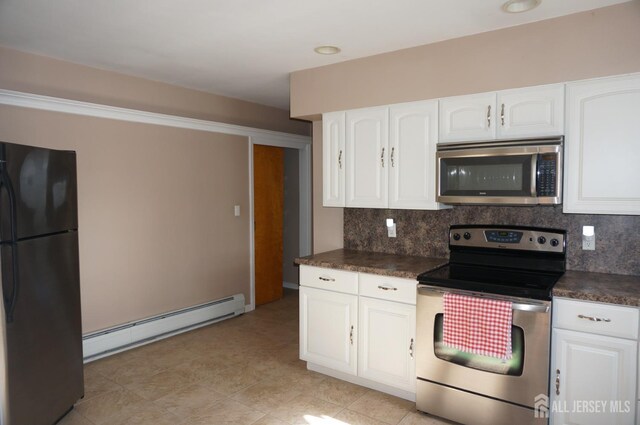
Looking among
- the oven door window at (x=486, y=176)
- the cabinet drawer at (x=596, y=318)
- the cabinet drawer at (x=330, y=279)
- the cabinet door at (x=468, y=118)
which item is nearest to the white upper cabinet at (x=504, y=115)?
the cabinet door at (x=468, y=118)

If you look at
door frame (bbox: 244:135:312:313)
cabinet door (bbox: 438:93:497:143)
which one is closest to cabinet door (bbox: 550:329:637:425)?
cabinet door (bbox: 438:93:497:143)

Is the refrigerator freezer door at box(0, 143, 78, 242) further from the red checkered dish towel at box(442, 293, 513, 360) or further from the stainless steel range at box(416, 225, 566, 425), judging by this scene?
the red checkered dish towel at box(442, 293, 513, 360)

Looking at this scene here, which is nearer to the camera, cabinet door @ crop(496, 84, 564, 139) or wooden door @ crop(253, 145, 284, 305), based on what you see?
cabinet door @ crop(496, 84, 564, 139)

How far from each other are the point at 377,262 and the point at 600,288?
1355mm

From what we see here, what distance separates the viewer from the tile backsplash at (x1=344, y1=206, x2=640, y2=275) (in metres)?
2.62

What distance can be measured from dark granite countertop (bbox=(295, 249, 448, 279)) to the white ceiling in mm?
1514

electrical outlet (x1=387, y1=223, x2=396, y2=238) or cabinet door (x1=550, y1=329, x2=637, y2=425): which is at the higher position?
electrical outlet (x1=387, y1=223, x2=396, y2=238)

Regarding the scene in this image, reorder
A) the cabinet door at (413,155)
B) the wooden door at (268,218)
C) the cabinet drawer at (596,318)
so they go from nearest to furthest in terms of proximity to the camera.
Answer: the cabinet drawer at (596,318) → the cabinet door at (413,155) → the wooden door at (268,218)

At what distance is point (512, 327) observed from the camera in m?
2.37

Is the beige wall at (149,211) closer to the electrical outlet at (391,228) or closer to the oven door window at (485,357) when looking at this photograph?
the electrical outlet at (391,228)

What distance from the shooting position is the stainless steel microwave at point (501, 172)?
249 cm

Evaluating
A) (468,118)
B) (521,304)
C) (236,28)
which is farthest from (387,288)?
(236,28)

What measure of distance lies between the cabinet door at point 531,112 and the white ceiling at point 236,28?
42cm

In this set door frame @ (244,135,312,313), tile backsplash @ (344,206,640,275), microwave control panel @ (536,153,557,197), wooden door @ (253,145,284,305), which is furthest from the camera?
wooden door @ (253,145,284,305)
